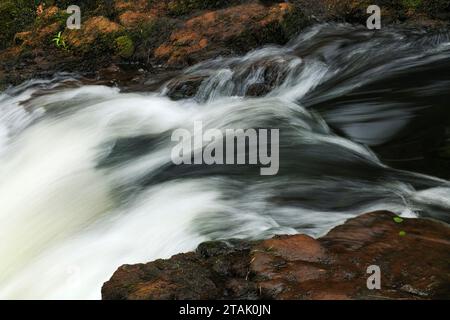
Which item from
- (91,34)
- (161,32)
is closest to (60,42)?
(91,34)

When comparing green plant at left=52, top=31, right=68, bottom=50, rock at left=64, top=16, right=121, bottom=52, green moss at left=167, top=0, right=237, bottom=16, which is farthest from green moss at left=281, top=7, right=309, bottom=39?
green plant at left=52, top=31, right=68, bottom=50

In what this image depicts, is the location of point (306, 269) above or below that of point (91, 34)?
below

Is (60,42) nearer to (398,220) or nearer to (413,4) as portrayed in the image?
(413,4)

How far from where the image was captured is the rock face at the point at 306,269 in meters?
3.32

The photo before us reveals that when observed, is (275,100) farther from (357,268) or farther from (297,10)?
(357,268)

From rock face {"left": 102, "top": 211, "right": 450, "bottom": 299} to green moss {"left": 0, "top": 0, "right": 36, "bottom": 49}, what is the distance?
9327 mm

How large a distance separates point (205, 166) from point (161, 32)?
486 cm

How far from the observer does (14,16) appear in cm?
1163

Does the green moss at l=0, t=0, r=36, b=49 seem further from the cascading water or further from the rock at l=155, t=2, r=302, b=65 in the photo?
the rock at l=155, t=2, r=302, b=65

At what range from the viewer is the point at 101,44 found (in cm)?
1020

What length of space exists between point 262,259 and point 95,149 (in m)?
4.12

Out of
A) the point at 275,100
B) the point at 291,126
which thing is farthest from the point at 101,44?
the point at 291,126

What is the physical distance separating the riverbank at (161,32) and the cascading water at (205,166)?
39 centimetres

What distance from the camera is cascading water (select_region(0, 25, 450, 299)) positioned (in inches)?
187
